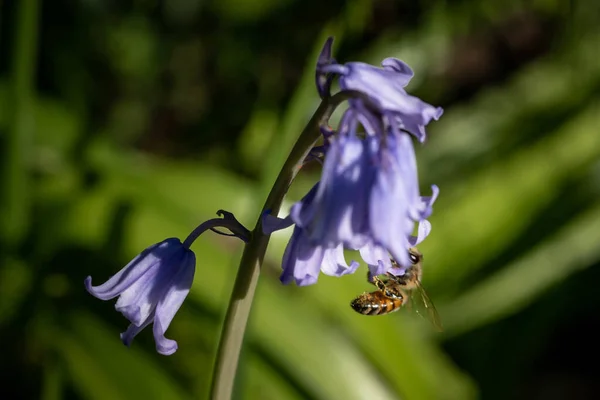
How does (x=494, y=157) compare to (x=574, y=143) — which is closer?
(x=574, y=143)

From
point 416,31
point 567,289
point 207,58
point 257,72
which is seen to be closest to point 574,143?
point 567,289

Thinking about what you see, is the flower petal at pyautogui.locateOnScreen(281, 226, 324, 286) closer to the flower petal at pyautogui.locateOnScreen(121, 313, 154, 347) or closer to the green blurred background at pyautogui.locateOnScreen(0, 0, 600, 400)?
the flower petal at pyautogui.locateOnScreen(121, 313, 154, 347)

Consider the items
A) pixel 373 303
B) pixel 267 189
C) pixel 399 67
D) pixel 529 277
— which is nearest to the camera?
pixel 399 67

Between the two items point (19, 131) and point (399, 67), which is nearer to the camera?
point (399, 67)

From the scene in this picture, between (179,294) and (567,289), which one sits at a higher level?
(179,294)

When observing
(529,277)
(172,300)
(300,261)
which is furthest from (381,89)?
(529,277)

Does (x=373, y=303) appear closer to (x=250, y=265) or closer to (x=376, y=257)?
(x=376, y=257)

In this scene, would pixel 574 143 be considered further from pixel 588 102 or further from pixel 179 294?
pixel 179 294

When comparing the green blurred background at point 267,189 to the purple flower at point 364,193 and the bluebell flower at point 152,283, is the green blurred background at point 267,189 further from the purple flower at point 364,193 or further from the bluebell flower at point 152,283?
the purple flower at point 364,193
